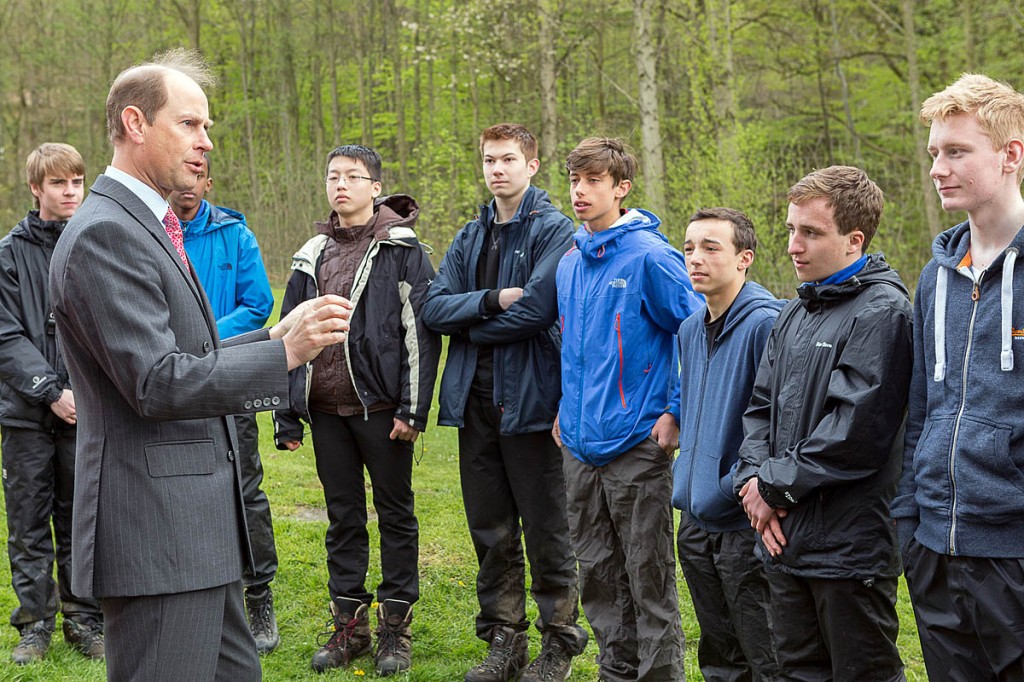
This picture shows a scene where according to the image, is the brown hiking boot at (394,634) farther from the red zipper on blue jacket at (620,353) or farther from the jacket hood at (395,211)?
the jacket hood at (395,211)

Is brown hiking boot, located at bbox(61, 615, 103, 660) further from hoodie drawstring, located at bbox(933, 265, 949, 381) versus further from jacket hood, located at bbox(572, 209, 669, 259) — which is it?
hoodie drawstring, located at bbox(933, 265, 949, 381)

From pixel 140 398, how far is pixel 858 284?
2366mm

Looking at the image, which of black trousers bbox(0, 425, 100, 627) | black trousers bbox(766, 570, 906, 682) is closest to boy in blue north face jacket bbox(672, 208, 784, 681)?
black trousers bbox(766, 570, 906, 682)

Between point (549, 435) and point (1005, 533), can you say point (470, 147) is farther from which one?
point (1005, 533)

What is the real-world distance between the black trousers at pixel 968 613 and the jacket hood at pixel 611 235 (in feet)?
6.64

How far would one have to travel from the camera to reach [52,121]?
29.5 meters

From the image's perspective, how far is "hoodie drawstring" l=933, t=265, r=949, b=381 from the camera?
299 centimetres

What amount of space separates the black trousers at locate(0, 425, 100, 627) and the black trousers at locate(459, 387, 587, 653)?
2168mm

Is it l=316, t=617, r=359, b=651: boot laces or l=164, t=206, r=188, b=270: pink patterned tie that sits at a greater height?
l=164, t=206, r=188, b=270: pink patterned tie

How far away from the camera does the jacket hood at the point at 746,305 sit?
399 cm

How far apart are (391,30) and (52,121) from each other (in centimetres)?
1066

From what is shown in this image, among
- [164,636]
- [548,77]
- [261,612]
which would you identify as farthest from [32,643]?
[548,77]

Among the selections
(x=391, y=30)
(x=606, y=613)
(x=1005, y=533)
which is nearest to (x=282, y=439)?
(x=606, y=613)

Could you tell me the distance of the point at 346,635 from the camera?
517 centimetres
